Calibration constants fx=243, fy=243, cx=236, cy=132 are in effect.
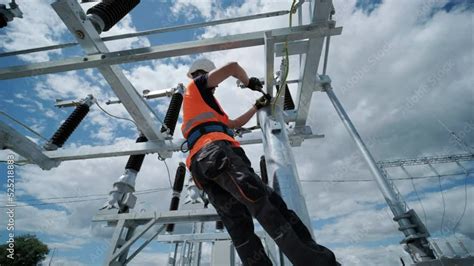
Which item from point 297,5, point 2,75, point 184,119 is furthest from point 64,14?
point 297,5

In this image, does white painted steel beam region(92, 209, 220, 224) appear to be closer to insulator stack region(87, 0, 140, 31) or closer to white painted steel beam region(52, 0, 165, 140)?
white painted steel beam region(52, 0, 165, 140)

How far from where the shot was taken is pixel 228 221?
89.7 inches

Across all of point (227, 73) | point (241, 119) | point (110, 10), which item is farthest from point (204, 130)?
point (110, 10)

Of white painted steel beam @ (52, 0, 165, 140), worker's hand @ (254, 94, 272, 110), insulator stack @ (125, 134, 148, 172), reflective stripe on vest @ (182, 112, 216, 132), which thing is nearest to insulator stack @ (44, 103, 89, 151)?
insulator stack @ (125, 134, 148, 172)

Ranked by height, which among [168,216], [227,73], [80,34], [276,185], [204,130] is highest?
[80,34]

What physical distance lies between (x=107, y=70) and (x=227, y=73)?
6.56 ft

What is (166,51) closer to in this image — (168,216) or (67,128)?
(168,216)

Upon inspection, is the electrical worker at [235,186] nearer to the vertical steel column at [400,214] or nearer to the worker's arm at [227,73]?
the worker's arm at [227,73]

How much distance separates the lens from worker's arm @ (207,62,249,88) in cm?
249

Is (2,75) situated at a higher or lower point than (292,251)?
higher

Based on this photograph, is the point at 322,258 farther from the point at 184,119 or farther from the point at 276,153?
the point at 184,119

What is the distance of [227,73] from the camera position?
8.27 feet

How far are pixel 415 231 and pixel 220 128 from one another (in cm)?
186

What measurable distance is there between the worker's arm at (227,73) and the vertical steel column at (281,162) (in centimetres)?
46
